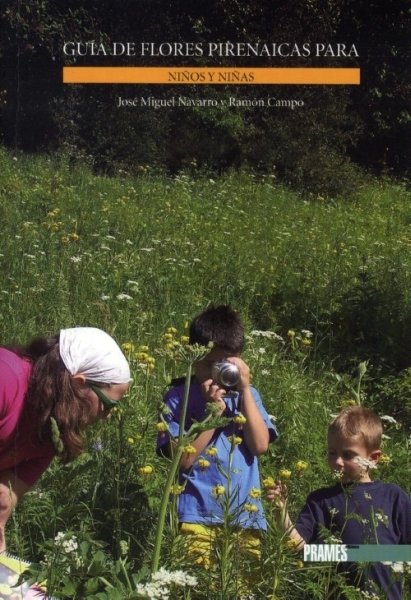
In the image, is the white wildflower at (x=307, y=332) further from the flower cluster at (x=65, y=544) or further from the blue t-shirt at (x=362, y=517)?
the flower cluster at (x=65, y=544)

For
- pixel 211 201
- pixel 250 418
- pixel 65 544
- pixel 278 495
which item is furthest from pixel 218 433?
pixel 211 201

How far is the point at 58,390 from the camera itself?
2.49 meters

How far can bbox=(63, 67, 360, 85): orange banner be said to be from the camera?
10.0 feet

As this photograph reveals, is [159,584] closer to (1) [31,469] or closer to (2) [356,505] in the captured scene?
(2) [356,505]

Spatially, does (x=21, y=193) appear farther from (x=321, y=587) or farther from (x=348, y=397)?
(x=321, y=587)

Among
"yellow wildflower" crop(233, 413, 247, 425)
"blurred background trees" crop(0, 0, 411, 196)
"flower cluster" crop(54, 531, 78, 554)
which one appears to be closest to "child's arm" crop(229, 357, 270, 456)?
"yellow wildflower" crop(233, 413, 247, 425)

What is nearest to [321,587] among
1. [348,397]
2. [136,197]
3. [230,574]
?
[230,574]

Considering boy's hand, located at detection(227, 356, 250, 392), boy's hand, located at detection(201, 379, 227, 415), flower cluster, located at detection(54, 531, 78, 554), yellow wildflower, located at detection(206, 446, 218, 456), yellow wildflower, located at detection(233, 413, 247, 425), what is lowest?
flower cluster, located at detection(54, 531, 78, 554)

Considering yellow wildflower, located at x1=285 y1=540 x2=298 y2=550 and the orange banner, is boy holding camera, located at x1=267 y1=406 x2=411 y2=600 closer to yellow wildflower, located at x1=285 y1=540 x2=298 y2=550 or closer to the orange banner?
yellow wildflower, located at x1=285 y1=540 x2=298 y2=550

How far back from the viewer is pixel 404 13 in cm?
321

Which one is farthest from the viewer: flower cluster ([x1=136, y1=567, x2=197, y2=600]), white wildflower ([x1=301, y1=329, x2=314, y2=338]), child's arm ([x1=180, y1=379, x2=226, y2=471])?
white wildflower ([x1=301, y1=329, x2=314, y2=338])

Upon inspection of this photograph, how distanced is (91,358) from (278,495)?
63cm

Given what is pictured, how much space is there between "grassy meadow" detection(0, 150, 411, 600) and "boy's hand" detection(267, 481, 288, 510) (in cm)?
52

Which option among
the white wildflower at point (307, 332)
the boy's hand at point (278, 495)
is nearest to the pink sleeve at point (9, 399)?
the boy's hand at point (278, 495)
